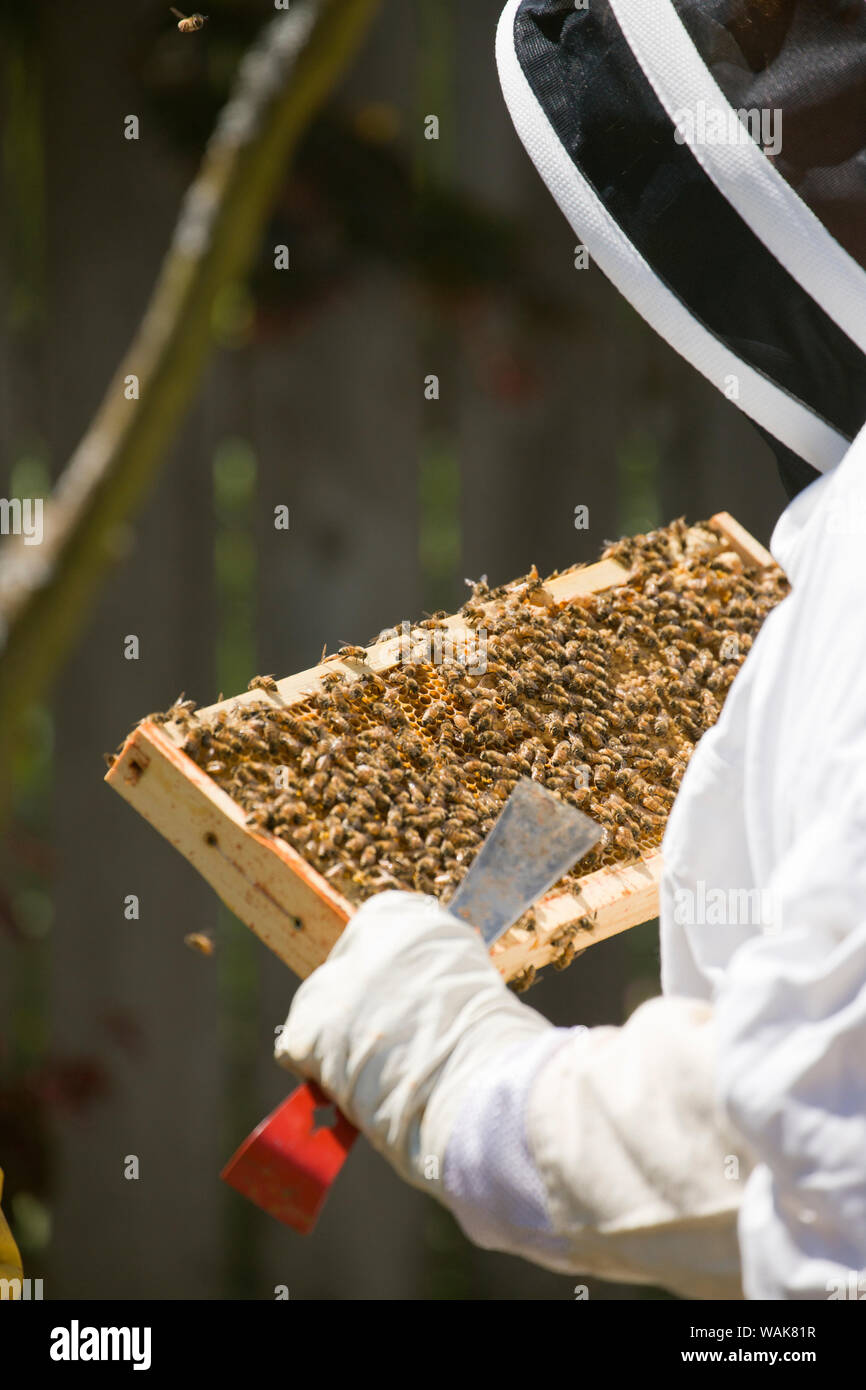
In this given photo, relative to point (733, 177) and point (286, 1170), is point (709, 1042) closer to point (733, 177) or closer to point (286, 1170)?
point (286, 1170)

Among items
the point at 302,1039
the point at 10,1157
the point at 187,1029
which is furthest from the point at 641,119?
the point at 10,1157

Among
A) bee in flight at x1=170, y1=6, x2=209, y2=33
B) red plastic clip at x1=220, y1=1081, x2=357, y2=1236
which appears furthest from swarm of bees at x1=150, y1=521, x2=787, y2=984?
bee in flight at x1=170, y1=6, x2=209, y2=33

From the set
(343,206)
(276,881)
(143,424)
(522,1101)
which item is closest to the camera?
(143,424)

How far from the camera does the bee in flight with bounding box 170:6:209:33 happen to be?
2.64m

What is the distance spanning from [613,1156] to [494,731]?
87 cm

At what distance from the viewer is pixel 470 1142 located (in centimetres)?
145

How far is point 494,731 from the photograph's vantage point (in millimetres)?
2053

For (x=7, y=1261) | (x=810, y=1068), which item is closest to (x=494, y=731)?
(x=810, y=1068)

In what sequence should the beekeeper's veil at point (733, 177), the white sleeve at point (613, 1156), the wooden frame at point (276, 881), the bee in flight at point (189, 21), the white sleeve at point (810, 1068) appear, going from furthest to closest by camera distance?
1. the bee in flight at point (189, 21)
2. the wooden frame at point (276, 881)
3. the beekeeper's veil at point (733, 177)
4. the white sleeve at point (613, 1156)
5. the white sleeve at point (810, 1068)

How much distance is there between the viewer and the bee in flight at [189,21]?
2.64 meters

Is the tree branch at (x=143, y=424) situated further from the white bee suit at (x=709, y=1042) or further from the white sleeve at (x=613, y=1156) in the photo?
the white sleeve at (x=613, y=1156)

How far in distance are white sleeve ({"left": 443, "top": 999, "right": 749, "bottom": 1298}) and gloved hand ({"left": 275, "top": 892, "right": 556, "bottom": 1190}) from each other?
→ 0.20 ft

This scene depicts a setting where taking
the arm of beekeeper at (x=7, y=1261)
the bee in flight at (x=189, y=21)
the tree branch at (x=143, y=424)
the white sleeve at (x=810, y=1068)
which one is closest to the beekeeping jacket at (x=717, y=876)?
the white sleeve at (x=810, y=1068)

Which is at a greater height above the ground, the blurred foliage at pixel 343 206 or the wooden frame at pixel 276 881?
the blurred foliage at pixel 343 206
